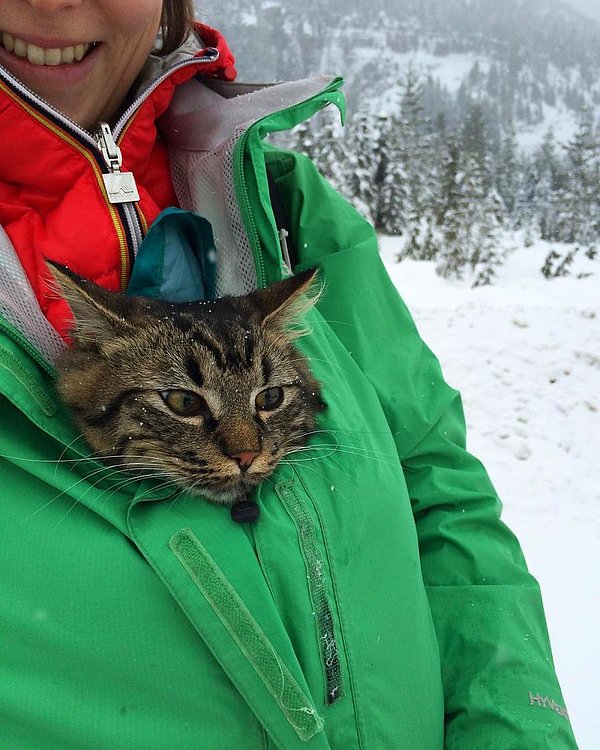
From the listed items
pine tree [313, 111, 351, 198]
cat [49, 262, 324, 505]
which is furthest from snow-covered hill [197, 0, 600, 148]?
cat [49, 262, 324, 505]

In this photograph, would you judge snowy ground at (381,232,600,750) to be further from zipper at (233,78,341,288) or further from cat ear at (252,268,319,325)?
zipper at (233,78,341,288)

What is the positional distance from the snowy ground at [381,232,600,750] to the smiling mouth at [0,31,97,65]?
438 centimetres

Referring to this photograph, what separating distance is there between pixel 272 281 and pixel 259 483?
0.84 metres

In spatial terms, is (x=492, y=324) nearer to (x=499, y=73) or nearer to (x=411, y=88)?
(x=411, y=88)

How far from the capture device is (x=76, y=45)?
1.75 m

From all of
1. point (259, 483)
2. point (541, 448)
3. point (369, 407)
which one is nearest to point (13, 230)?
point (259, 483)

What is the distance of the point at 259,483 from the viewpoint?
5.69ft

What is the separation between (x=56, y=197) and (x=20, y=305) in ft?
1.57

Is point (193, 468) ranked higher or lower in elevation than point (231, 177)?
lower

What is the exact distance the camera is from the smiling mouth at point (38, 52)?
1682mm

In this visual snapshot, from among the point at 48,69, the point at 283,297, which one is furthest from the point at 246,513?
the point at 48,69

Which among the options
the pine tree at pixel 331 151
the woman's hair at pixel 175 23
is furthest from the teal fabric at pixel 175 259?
the pine tree at pixel 331 151

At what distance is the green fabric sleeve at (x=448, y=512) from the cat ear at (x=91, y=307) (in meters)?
0.83

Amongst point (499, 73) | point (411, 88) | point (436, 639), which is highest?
point (436, 639)
